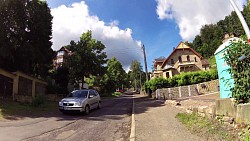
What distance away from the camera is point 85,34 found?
153 ft

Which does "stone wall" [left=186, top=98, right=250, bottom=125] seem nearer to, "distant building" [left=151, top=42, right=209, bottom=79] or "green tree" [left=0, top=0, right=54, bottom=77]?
"green tree" [left=0, top=0, right=54, bottom=77]

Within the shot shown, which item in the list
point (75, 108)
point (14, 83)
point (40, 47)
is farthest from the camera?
point (40, 47)

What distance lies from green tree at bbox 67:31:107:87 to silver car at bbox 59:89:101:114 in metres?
25.9

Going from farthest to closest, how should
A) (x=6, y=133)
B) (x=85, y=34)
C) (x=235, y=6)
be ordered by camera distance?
(x=85, y=34) < (x=6, y=133) < (x=235, y=6)

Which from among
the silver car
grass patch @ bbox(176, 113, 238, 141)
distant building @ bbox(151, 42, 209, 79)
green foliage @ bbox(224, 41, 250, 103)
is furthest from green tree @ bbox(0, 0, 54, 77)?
distant building @ bbox(151, 42, 209, 79)

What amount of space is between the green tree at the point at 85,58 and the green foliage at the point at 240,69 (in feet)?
121

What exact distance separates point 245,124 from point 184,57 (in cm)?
5369

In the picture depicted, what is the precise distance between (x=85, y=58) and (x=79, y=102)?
29682 mm

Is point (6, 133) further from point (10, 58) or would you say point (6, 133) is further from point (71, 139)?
point (10, 58)

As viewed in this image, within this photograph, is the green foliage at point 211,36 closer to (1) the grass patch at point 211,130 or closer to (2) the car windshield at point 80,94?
(2) the car windshield at point 80,94

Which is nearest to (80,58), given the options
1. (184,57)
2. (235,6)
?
(184,57)

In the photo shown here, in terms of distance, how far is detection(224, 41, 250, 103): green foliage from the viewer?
23.1ft

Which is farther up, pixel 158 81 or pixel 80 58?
pixel 80 58

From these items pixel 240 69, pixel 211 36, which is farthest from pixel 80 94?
pixel 211 36
